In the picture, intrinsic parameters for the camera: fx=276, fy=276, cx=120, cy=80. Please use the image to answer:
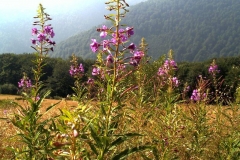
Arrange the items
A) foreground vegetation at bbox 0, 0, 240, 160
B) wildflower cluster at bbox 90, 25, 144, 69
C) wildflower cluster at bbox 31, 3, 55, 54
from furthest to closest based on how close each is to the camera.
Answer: wildflower cluster at bbox 31, 3, 55, 54 → wildflower cluster at bbox 90, 25, 144, 69 → foreground vegetation at bbox 0, 0, 240, 160

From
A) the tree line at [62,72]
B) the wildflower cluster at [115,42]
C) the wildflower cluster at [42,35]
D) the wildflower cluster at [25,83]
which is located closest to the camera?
the wildflower cluster at [115,42]

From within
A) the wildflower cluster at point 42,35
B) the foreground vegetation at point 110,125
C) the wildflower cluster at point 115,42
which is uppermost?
the wildflower cluster at point 42,35

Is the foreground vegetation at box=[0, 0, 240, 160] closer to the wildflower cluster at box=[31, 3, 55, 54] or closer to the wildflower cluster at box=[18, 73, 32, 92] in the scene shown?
the wildflower cluster at box=[31, 3, 55, 54]

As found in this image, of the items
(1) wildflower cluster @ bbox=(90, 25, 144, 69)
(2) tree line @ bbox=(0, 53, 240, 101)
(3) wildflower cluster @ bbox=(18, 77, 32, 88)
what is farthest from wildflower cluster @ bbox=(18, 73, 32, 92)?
(2) tree line @ bbox=(0, 53, 240, 101)

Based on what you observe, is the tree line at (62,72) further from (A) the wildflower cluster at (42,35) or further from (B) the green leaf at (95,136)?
(B) the green leaf at (95,136)

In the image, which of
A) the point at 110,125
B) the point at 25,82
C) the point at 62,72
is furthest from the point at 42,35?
the point at 62,72

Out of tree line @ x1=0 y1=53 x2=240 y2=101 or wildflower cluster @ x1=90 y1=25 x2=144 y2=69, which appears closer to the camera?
wildflower cluster @ x1=90 y1=25 x2=144 y2=69

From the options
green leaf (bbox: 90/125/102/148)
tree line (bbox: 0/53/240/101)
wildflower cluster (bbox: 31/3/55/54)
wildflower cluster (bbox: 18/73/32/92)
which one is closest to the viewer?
green leaf (bbox: 90/125/102/148)

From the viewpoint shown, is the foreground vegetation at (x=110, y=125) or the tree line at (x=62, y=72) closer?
the foreground vegetation at (x=110, y=125)

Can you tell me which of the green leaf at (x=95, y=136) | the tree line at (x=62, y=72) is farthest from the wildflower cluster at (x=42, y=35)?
the tree line at (x=62, y=72)

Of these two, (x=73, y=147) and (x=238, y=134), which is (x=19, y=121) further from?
(x=238, y=134)

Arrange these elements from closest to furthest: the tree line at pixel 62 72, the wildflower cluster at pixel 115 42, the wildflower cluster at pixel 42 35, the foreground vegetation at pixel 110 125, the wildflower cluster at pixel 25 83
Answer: the foreground vegetation at pixel 110 125, the wildflower cluster at pixel 115 42, the wildflower cluster at pixel 42 35, the wildflower cluster at pixel 25 83, the tree line at pixel 62 72

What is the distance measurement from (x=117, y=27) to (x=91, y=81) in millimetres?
4268

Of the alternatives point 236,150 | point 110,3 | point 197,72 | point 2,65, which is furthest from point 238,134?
point 2,65
